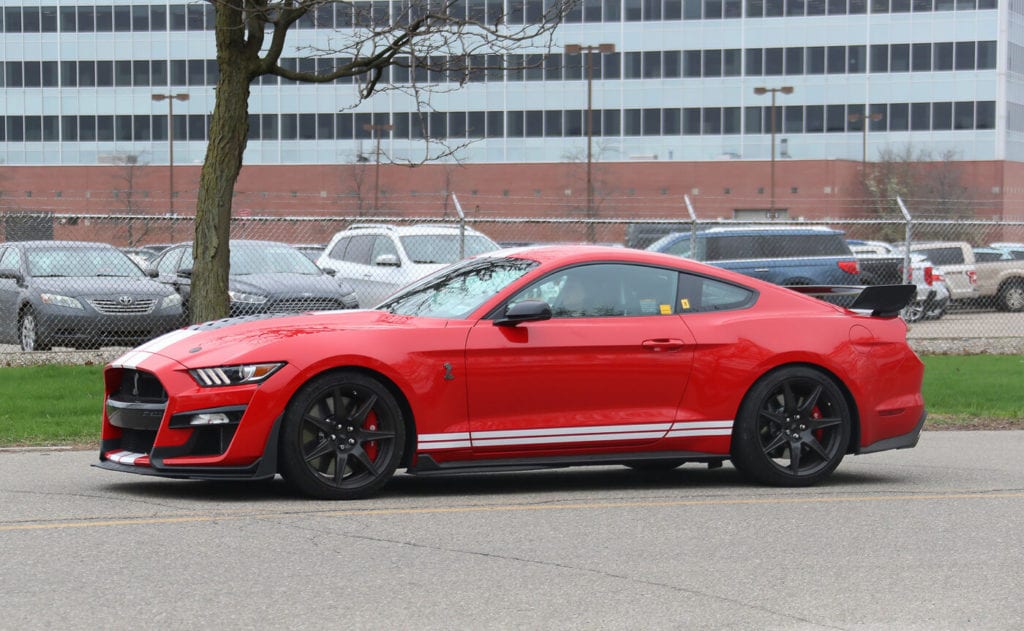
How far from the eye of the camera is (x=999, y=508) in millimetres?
7957

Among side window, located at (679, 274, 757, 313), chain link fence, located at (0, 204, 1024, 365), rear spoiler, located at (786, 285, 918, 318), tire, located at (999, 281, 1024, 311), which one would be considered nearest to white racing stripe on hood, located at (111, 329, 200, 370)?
side window, located at (679, 274, 757, 313)

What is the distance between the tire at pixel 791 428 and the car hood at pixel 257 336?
1976 millimetres

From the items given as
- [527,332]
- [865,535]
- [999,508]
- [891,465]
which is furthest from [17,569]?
[891,465]

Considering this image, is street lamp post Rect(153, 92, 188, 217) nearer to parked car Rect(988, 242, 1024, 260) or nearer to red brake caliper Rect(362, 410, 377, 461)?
parked car Rect(988, 242, 1024, 260)

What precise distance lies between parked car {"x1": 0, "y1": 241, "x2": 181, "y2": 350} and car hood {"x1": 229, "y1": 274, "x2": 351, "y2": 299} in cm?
104

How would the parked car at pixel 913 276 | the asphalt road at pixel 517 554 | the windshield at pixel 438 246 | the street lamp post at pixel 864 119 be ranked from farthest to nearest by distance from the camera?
1. the street lamp post at pixel 864 119
2. the parked car at pixel 913 276
3. the windshield at pixel 438 246
4. the asphalt road at pixel 517 554

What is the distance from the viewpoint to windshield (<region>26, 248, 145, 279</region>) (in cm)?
1769

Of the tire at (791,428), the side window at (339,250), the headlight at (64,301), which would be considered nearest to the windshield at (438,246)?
the side window at (339,250)

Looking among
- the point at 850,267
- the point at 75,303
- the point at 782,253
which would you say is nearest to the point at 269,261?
the point at 75,303

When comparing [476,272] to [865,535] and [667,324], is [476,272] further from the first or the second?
[865,535]

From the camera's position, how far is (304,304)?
17.9 metres

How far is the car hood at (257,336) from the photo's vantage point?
24.9 ft

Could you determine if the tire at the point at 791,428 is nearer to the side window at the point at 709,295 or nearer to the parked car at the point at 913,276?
the side window at the point at 709,295

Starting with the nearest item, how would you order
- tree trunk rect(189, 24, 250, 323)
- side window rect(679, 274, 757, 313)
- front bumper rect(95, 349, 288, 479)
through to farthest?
front bumper rect(95, 349, 288, 479)
side window rect(679, 274, 757, 313)
tree trunk rect(189, 24, 250, 323)
